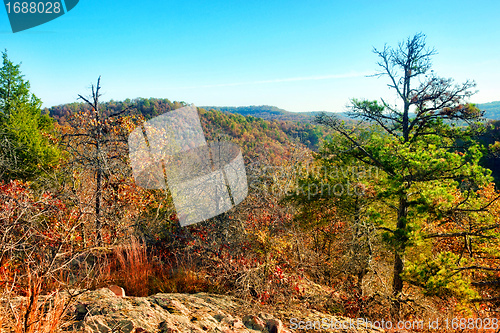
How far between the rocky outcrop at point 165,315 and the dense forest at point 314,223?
357 millimetres

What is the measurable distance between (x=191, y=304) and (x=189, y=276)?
100cm

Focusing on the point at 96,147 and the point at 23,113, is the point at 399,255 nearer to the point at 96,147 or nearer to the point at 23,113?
the point at 96,147

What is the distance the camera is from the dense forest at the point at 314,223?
391 centimetres

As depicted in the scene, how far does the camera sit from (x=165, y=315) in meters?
2.62

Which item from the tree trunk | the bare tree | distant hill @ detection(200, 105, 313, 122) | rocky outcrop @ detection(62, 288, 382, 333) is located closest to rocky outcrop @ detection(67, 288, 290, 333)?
rocky outcrop @ detection(62, 288, 382, 333)

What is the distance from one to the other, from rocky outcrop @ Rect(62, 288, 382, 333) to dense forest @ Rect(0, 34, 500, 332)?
0.36 metres

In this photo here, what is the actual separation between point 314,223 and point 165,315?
7497 millimetres

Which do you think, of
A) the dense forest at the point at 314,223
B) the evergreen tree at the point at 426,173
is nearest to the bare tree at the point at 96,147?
the dense forest at the point at 314,223

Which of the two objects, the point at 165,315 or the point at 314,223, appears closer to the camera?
the point at 165,315

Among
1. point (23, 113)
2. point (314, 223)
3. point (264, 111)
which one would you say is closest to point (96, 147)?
point (314, 223)

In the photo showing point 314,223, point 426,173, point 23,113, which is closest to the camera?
point 426,173

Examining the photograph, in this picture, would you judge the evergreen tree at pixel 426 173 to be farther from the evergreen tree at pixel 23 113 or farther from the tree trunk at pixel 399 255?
the evergreen tree at pixel 23 113

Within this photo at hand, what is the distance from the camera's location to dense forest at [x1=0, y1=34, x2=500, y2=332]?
3.91m

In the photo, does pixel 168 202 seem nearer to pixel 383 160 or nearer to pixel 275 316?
pixel 275 316
